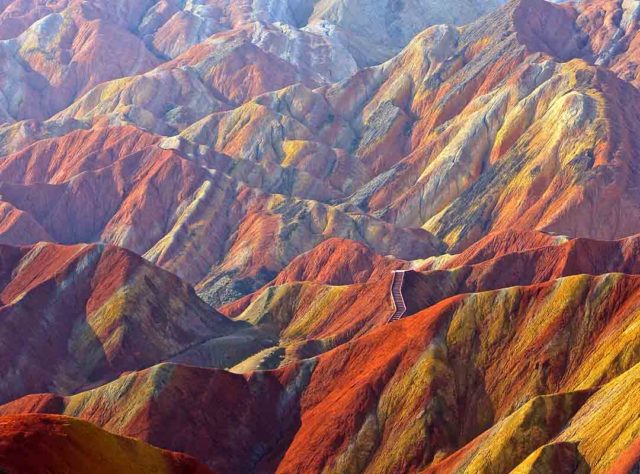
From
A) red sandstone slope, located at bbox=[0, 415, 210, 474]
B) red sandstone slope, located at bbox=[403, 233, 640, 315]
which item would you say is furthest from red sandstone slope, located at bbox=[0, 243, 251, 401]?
red sandstone slope, located at bbox=[0, 415, 210, 474]

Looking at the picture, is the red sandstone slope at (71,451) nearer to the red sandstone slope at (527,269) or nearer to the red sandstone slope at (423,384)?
the red sandstone slope at (423,384)

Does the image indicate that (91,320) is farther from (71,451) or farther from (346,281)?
(71,451)

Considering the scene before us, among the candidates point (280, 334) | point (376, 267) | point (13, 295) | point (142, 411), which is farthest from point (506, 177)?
point (142, 411)

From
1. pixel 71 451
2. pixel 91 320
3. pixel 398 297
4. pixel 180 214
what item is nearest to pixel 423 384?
pixel 398 297

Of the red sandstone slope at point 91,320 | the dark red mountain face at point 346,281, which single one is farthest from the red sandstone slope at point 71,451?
the red sandstone slope at point 91,320

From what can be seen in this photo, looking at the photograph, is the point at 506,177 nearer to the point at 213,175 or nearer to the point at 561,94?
the point at 561,94

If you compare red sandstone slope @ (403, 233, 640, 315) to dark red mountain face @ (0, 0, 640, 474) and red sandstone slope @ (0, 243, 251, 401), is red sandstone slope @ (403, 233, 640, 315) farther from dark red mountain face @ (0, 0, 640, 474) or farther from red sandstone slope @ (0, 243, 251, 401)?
red sandstone slope @ (0, 243, 251, 401)

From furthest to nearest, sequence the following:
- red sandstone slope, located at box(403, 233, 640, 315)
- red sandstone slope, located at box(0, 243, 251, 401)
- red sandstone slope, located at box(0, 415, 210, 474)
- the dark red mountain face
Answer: red sandstone slope, located at box(403, 233, 640, 315)
red sandstone slope, located at box(0, 243, 251, 401)
the dark red mountain face
red sandstone slope, located at box(0, 415, 210, 474)
